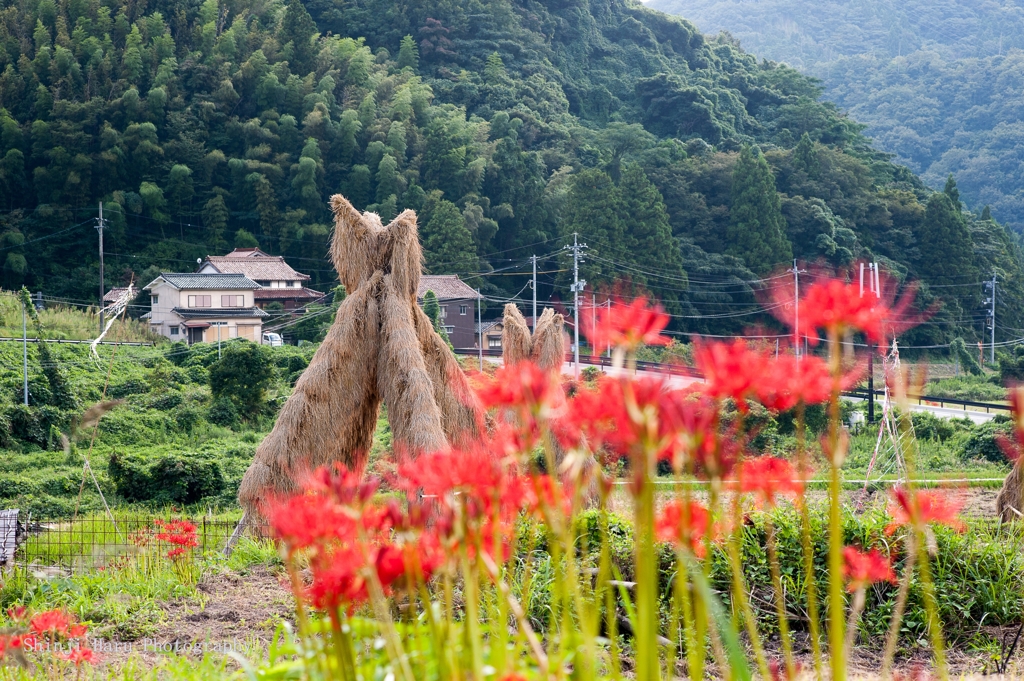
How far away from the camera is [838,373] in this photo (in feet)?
3.57

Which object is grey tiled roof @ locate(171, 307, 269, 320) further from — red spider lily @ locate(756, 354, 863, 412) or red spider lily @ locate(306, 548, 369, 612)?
red spider lily @ locate(756, 354, 863, 412)

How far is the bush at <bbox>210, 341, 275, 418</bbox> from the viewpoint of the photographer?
24734mm

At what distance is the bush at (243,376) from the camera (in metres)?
24.7

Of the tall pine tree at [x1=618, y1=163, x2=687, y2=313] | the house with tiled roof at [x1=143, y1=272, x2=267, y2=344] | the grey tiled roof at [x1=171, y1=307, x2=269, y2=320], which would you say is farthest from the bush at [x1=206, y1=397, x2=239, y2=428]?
the tall pine tree at [x1=618, y1=163, x2=687, y2=313]

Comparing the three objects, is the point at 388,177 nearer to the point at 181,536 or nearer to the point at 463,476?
the point at 181,536

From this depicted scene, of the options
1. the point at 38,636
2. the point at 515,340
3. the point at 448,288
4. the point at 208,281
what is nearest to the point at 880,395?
the point at 515,340

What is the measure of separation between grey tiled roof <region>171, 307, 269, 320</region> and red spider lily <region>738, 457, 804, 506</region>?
3502 cm

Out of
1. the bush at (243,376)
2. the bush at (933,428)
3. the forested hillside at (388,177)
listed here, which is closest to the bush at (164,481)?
the bush at (243,376)

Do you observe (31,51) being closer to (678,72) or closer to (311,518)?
(678,72)

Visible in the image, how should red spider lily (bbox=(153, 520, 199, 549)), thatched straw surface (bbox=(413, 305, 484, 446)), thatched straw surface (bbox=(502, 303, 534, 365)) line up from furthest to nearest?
thatched straw surface (bbox=(502, 303, 534, 365)) → thatched straw surface (bbox=(413, 305, 484, 446)) → red spider lily (bbox=(153, 520, 199, 549))

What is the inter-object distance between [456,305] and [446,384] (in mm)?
32283

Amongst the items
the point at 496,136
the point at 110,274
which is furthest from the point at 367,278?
the point at 496,136

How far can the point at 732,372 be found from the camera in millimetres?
1048

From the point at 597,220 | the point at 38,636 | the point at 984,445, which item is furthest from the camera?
the point at 597,220
